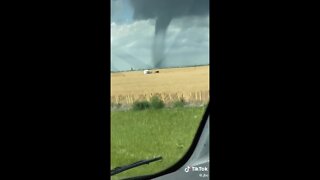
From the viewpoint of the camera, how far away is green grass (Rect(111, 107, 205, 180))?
1524 millimetres

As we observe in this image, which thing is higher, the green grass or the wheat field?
the wheat field

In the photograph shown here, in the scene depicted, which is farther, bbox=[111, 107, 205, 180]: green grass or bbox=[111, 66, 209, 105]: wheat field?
bbox=[111, 107, 205, 180]: green grass

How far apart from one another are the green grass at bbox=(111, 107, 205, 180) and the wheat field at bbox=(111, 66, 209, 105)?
0.17ft

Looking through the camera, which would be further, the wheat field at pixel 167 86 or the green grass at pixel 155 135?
the green grass at pixel 155 135

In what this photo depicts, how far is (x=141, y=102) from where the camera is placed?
1.56 metres

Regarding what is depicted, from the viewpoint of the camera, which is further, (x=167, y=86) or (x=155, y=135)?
(x=155, y=135)

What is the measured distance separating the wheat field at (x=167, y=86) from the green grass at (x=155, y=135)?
5 centimetres

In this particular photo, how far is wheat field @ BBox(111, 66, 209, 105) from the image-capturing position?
1388mm

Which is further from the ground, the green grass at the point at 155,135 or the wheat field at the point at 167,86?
the wheat field at the point at 167,86

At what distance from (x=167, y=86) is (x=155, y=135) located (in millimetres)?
218

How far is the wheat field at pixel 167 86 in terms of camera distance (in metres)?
1.39

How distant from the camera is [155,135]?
1.68 meters
